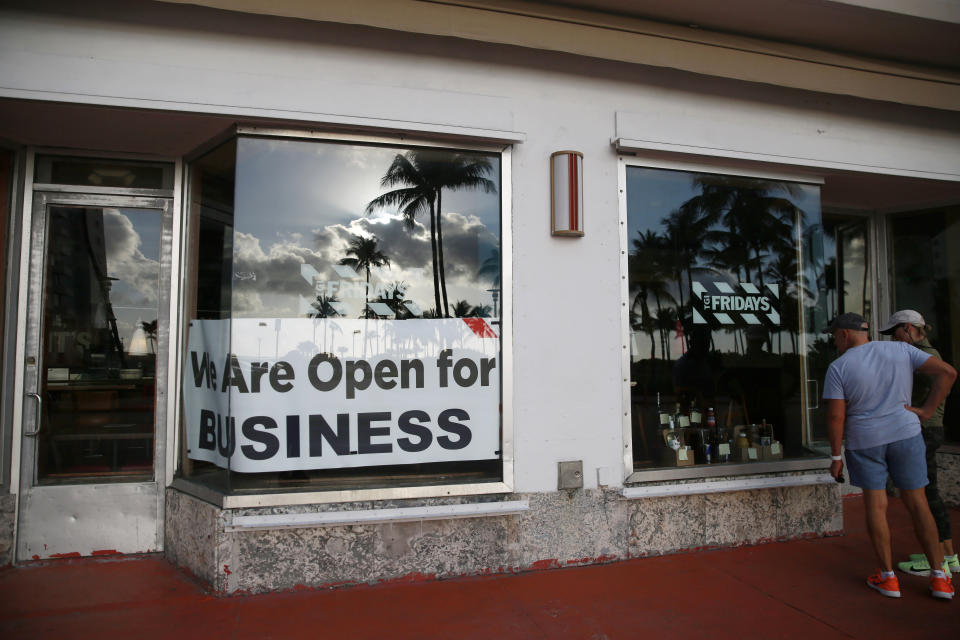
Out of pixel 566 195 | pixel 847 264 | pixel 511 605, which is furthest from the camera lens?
pixel 847 264

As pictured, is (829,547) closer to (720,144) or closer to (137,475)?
(720,144)

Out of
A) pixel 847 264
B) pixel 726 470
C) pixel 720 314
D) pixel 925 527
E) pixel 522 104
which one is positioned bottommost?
pixel 925 527

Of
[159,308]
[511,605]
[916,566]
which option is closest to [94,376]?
[159,308]

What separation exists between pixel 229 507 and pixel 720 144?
170 inches

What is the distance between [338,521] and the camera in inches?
145

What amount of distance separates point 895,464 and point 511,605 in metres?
2.49

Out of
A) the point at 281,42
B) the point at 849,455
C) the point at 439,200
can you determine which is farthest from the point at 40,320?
the point at 849,455

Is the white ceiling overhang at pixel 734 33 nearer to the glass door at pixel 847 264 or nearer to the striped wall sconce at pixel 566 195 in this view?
the striped wall sconce at pixel 566 195

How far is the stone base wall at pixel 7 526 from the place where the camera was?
388cm

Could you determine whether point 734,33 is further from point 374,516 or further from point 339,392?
point 374,516

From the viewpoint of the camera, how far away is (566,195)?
13.6ft

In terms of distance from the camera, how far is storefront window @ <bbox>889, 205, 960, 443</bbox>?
5.86 metres

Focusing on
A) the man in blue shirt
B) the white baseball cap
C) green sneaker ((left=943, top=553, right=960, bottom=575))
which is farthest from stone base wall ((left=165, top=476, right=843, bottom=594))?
the white baseball cap

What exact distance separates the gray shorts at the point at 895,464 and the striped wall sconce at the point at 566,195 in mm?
2298
